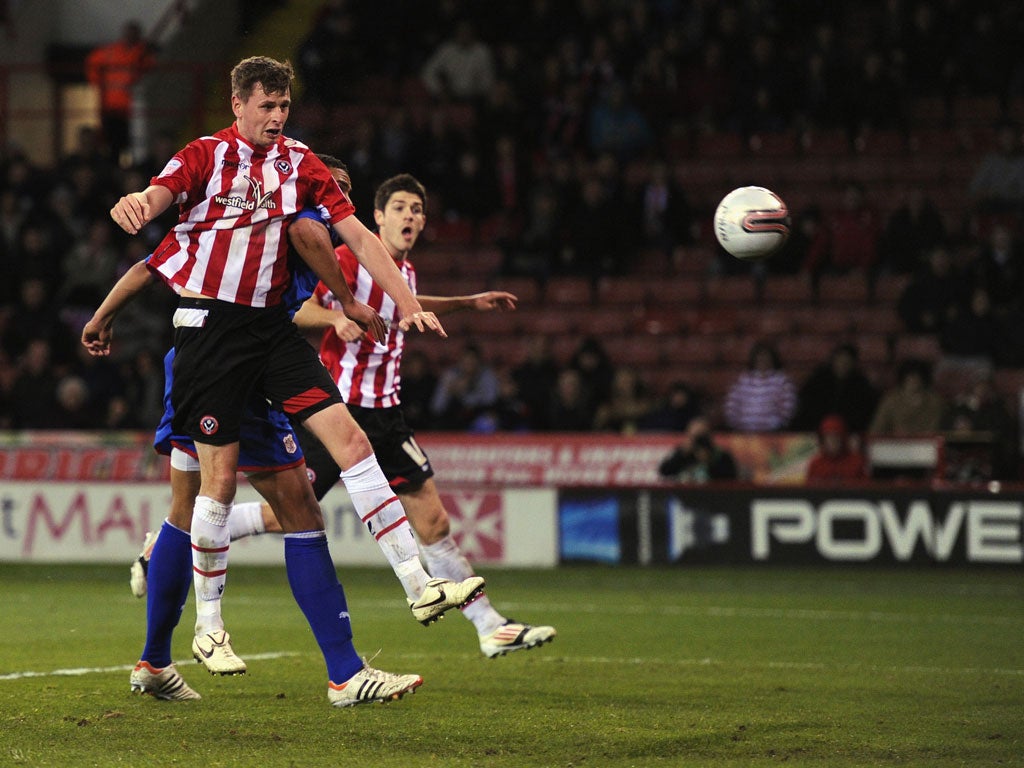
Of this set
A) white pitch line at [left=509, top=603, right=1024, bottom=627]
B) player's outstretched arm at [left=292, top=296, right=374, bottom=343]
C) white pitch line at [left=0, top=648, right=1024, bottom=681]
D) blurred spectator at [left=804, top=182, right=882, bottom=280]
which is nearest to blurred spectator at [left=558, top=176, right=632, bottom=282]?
blurred spectator at [left=804, top=182, right=882, bottom=280]

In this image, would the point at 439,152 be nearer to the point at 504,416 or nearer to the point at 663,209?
the point at 663,209

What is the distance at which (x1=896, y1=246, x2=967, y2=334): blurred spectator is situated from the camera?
1675 centimetres

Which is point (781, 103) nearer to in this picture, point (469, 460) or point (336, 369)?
point (469, 460)

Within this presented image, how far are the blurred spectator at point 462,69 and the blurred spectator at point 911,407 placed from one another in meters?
7.22

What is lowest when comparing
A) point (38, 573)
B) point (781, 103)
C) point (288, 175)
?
point (38, 573)

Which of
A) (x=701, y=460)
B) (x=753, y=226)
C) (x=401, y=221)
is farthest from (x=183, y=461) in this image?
(x=701, y=460)

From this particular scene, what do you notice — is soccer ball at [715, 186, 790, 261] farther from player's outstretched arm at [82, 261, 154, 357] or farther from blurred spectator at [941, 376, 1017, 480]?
blurred spectator at [941, 376, 1017, 480]

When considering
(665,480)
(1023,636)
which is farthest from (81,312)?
(1023,636)

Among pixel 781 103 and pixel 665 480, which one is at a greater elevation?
pixel 781 103

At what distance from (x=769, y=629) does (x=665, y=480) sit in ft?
17.6

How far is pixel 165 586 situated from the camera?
6805 millimetres

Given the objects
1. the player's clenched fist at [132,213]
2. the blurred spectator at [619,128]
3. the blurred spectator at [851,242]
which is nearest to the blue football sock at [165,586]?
the player's clenched fist at [132,213]

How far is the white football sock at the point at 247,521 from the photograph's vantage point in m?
8.03

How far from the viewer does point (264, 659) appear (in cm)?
834
